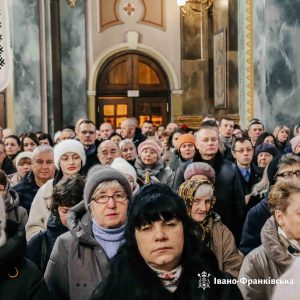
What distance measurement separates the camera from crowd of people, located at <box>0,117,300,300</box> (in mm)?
2693

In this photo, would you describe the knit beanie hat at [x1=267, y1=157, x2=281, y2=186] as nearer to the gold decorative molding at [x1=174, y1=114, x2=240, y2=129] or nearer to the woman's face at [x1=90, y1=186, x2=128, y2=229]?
the woman's face at [x1=90, y1=186, x2=128, y2=229]

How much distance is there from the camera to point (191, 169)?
5453mm

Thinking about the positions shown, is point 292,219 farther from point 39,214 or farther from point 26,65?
point 26,65

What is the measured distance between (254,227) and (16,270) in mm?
2036

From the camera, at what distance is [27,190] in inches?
251

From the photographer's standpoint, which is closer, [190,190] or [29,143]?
[190,190]

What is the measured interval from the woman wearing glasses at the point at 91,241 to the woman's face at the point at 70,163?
2299mm

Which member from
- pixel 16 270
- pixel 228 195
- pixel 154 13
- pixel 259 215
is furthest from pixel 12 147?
pixel 154 13

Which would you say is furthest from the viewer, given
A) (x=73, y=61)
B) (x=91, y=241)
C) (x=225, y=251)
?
(x=73, y=61)

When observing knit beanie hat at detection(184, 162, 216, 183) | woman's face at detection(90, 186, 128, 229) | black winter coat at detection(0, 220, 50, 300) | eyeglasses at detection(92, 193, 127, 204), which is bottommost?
black winter coat at detection(0, 220, 50, 300)

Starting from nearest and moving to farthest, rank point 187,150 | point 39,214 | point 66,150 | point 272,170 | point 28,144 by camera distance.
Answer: point 272,170 < point 39,214 < point 66,150 < point 187,150 < point 28,144

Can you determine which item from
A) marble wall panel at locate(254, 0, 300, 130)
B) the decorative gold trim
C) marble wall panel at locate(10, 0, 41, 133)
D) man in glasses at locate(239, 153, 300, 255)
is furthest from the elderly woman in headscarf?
marble wall panel at locate(10, 0, 41, 133)

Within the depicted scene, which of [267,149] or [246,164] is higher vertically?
[267,149]

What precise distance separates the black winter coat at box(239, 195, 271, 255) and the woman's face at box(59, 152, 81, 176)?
6.89ft
